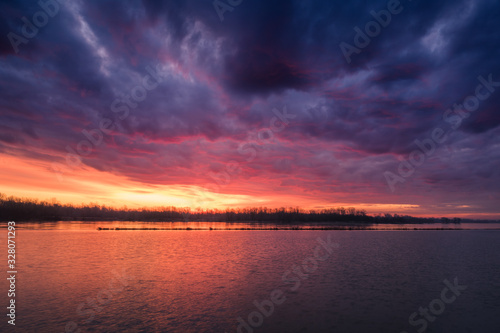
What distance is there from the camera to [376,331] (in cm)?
1639

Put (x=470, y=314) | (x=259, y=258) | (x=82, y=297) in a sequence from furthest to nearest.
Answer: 1. (x=259, y=258)
2. (x=82, y=297)
3. (x=470, y=314)

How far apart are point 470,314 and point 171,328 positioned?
65.5 ft

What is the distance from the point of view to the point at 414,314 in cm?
1944

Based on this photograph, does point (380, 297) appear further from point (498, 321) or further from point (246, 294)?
point (246, 294)

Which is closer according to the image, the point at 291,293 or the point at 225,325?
the point at 225,325

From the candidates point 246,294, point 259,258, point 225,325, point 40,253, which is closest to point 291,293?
point 246,294

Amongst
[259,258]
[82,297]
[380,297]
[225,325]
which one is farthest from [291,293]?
[259,258]

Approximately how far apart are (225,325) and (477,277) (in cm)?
3004

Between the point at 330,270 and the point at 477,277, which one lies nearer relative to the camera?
the point at 477,277

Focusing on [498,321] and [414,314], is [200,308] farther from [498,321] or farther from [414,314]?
[498,321]

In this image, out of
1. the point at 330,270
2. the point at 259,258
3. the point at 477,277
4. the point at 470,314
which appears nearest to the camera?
the point at 470,314

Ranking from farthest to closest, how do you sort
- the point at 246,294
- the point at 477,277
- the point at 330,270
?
the point at 330,270 → the point at 477,277 → the point at 246,294

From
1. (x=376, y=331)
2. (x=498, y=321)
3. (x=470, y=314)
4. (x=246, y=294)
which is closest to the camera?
(x=376, y=331)

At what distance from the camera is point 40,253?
144ft
